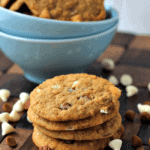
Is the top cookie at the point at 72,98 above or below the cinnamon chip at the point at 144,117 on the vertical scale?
above

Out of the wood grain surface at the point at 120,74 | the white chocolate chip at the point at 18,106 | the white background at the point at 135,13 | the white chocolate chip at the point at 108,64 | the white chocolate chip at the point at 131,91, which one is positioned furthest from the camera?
the white background at the point at 135,13

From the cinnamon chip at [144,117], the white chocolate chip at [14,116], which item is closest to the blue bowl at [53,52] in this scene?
the white chocolate chip at [14,116]

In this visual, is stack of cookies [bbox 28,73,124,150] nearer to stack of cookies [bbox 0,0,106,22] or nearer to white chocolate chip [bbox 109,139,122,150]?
white chocolate chip [bbox 109,139,122,150]

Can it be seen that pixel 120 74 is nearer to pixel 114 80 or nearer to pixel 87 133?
pixel 114 80

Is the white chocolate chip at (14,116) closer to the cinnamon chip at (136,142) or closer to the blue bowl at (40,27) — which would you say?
the blue bowl at (40,27)

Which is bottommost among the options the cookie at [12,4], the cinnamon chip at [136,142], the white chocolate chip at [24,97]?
the cinnamon chip at [136,142]

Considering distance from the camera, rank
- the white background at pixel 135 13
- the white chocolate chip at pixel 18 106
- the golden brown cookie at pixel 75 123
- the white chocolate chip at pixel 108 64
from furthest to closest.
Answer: the white background at pixel 135 13, the white chocolate chip at pixel 108 64, the white chocolate chip at pixel 18 106, the golden brown cookie at pixel 75 123

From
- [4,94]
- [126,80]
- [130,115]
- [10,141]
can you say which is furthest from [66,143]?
[126,80]

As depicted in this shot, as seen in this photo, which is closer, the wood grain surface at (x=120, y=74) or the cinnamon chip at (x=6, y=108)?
the wood grain surface at (x=120, y=74)
